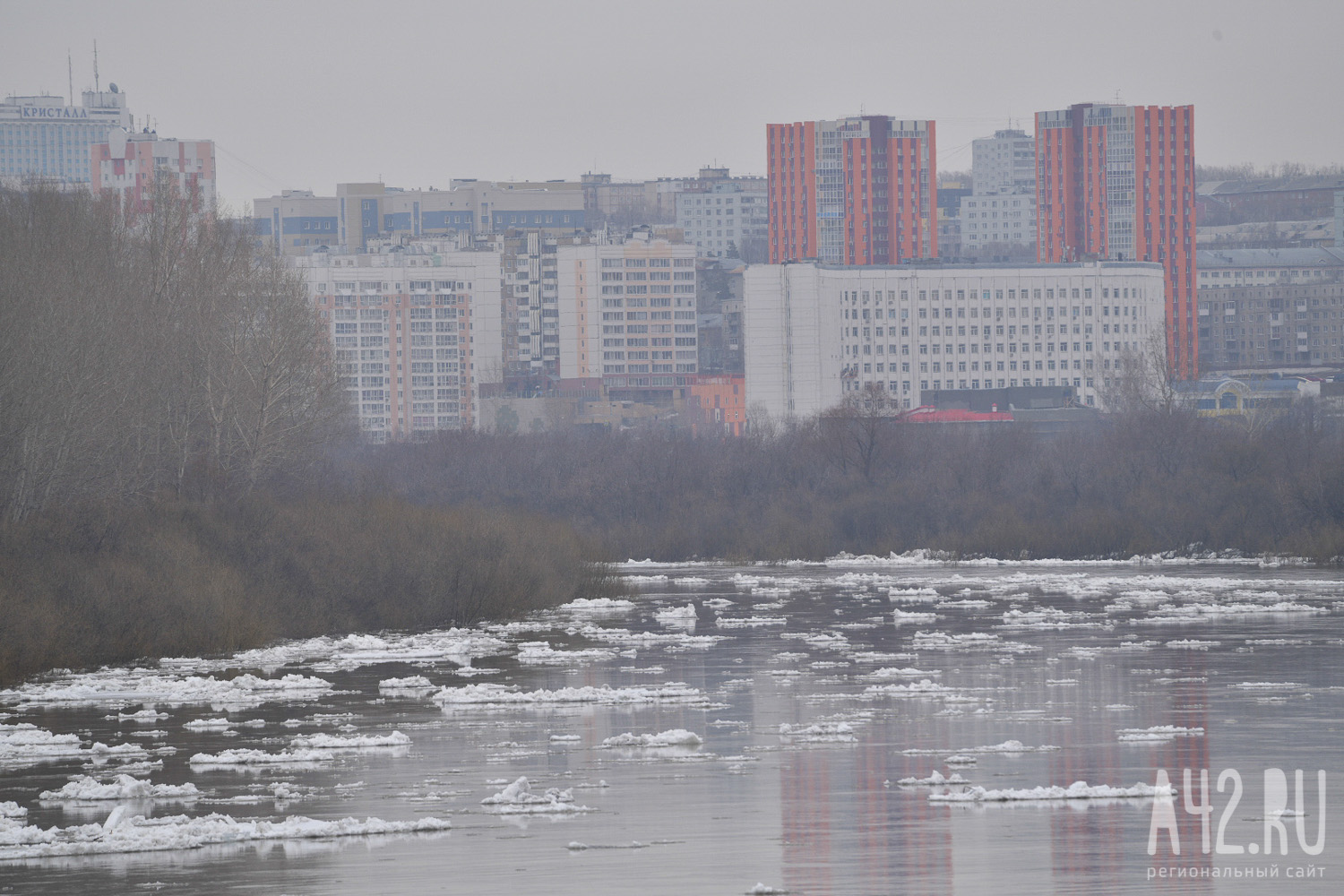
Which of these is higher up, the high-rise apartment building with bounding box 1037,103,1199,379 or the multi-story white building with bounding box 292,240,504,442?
the high-rise apartment building with bounding box 1037,103,1199,379

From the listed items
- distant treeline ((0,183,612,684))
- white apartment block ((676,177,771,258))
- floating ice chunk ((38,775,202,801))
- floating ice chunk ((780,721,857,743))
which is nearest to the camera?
floating ice chunk ((38,775,202,801))

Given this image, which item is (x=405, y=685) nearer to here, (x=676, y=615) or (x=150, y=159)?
(x=676, y=615)

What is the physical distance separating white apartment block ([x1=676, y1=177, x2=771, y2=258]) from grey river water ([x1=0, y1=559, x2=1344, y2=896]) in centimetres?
16372

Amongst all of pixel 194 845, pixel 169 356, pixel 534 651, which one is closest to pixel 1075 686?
pixel 534 651

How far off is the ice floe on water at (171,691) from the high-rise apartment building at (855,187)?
127 m

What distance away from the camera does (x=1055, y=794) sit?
15.2 m

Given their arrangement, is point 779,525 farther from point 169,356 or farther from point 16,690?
point 16,690

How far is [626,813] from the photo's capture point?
14984 mm

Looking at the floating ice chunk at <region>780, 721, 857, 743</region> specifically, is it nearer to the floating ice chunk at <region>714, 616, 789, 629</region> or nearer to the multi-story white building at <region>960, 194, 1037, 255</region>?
the floating ice chunk at <region>714, 616, 789, 629</region>

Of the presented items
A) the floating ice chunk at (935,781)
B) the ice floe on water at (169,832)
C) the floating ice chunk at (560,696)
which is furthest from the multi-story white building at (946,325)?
the ice floe on water at (169,832)

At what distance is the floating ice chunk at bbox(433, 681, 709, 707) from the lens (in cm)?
2278

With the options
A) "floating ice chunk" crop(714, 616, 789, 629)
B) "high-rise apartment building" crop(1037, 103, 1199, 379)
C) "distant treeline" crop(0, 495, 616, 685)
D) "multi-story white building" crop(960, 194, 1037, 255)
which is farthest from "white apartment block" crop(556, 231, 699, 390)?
"floating ice chunk" crop(714, 616, 789, 629)

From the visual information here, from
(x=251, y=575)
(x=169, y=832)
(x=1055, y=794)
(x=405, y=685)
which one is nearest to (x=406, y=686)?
(x=405, y=685)

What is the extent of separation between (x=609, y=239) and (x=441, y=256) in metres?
13.4
